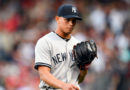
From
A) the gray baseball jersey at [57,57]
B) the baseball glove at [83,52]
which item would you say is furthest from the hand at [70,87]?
the baseball glove at [83,52]

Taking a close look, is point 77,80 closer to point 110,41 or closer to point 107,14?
point 110,41

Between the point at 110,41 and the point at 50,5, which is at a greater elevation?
the point at 50,5

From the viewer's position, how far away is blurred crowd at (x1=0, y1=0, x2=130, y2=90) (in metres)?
9.44

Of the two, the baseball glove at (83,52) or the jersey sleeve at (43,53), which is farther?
the baseball glove at (83,52)

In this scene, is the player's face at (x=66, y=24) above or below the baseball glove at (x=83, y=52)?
above

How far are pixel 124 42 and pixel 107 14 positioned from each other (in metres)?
1.15

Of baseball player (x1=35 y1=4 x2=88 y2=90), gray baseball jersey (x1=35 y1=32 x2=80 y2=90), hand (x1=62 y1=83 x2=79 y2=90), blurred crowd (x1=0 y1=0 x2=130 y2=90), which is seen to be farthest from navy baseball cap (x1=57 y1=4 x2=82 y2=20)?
blurred crowd (x1=0 y1=0 x2=130 y2=90)

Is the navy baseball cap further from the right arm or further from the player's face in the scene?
the right arm

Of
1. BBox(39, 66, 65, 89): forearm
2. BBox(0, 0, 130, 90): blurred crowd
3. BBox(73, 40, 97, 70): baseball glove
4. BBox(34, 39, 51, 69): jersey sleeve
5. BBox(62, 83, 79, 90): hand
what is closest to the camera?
BBox(62, 83, 79, 90): hand

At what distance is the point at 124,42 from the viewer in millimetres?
10875

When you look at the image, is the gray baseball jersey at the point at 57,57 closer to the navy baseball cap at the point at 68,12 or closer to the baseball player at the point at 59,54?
the baseball player at the point at 59,54

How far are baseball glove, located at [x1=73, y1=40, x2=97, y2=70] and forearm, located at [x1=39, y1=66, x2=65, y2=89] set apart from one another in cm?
41

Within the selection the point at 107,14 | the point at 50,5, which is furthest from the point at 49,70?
the point at 50,5

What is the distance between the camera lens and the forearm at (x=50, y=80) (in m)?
4.16
